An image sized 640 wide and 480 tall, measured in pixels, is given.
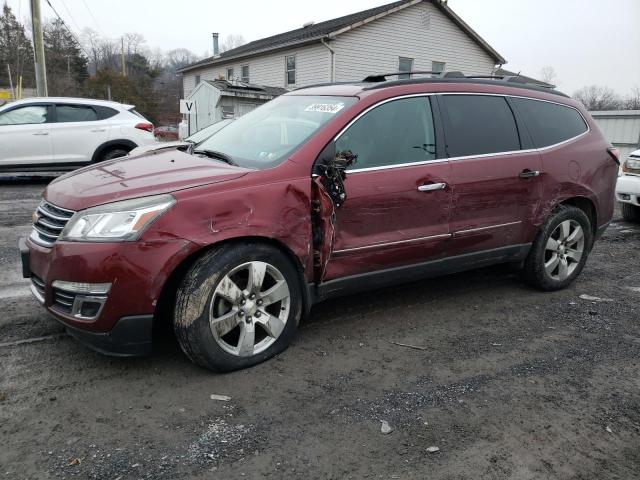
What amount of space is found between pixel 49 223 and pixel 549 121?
13.3ft

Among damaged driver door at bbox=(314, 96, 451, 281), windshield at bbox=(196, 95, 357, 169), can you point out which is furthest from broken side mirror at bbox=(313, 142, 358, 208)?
windshield at bbox=(196, 95, 357, 169)

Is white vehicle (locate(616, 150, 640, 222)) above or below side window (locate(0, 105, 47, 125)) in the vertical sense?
below

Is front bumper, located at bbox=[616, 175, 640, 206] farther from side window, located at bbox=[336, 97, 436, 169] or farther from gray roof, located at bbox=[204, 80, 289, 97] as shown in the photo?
gray roof, located at bbox=[204, 80, 289, 97]

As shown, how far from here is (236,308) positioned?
123 inches

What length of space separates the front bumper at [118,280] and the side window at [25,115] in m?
8.08

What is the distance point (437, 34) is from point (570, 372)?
76.5ft

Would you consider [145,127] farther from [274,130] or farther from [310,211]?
[310,211]

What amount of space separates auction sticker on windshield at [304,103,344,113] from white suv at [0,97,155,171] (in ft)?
24.4

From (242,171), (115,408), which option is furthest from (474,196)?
(115,408)

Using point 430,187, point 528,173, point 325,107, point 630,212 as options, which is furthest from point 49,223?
point 630,212

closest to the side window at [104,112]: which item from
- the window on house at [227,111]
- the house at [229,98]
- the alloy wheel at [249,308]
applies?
the alloy wheel at [249,308]

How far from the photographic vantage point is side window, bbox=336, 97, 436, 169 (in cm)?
358

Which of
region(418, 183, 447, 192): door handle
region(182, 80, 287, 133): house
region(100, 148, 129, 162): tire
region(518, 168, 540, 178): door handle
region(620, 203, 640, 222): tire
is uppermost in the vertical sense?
region(182, 80, 287, 133): house

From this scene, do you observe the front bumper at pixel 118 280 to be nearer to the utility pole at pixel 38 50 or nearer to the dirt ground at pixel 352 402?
the dirt ground at pixel 352 402
